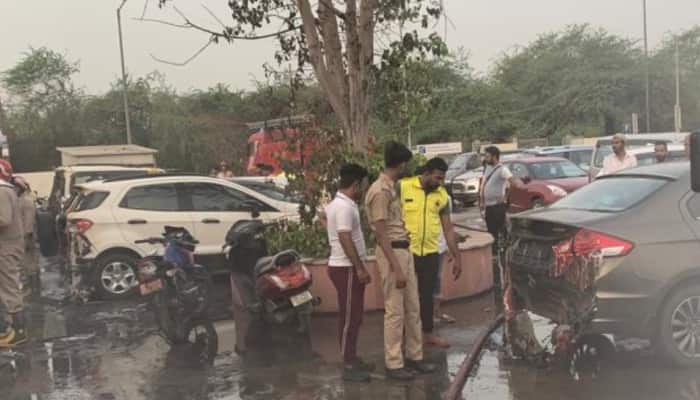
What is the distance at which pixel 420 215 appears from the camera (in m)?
6.82

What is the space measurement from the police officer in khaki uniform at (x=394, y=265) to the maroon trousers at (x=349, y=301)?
216 mm

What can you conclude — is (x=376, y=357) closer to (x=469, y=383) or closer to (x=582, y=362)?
(x=469, y=383)

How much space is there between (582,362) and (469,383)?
1.02 metres

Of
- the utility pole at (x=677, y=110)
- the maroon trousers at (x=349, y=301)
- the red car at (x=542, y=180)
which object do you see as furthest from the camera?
the utility pole at (x=677, y=110)

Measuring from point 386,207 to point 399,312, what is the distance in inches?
32.4

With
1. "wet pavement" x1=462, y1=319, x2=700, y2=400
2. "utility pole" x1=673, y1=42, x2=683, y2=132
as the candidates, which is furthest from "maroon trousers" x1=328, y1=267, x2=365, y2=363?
"utility pole" x1=673, y1=42, x2=683, y2=132

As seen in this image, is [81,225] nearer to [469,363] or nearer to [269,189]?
[269,189]

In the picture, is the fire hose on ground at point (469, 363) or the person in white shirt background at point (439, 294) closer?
the fire hose on ground at point (469, 363)

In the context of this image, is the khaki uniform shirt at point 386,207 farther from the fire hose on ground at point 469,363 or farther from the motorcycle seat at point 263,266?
the motorcycle seat at point 263,266

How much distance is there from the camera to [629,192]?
643 cm

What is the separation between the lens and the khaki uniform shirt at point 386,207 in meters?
5.95

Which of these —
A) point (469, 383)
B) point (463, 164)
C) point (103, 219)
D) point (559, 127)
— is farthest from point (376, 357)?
point (559, 127)

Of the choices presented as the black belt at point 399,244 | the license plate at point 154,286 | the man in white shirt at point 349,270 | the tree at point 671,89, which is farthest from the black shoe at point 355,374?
the tree at point 671,89

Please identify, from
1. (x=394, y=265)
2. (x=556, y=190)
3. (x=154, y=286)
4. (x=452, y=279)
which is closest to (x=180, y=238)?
(x=154, y=286)
